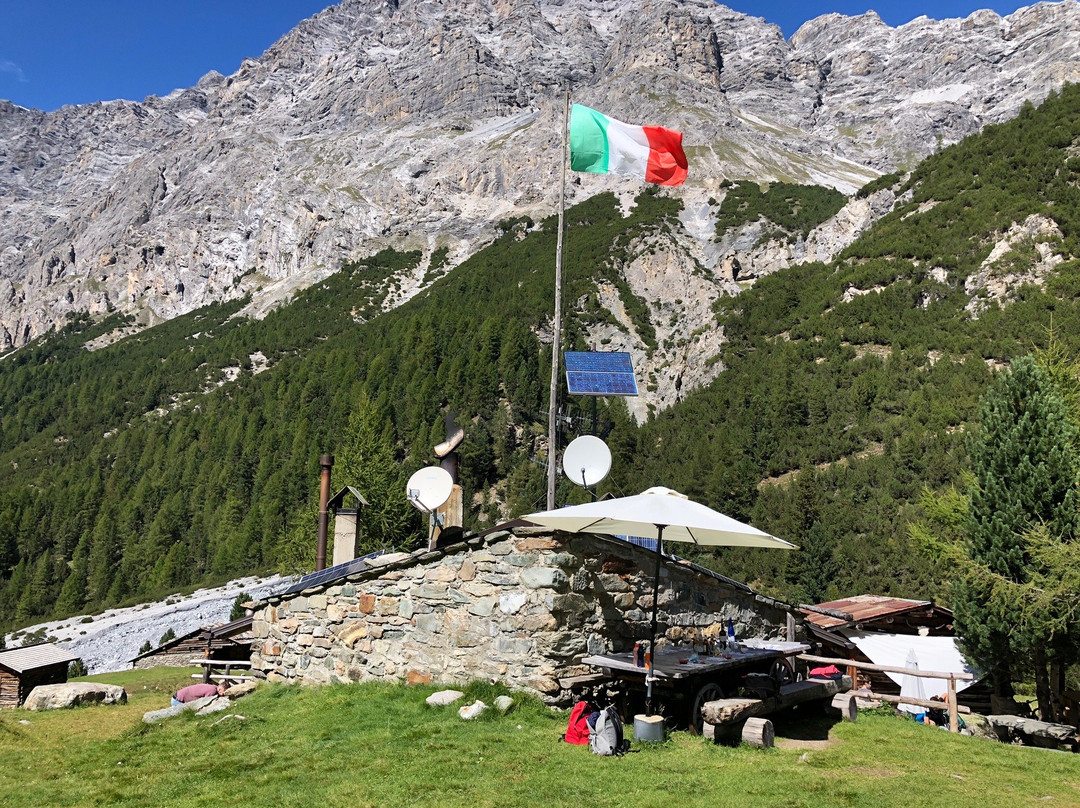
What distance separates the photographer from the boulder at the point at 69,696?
481 inches

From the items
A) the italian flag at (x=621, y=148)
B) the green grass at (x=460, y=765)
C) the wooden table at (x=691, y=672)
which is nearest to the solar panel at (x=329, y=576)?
the green grass at (x=460, y=765)

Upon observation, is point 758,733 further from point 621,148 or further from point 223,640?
point 223,640

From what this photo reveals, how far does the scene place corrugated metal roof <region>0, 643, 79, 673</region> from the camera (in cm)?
1641

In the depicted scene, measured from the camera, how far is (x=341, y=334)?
95312 mm

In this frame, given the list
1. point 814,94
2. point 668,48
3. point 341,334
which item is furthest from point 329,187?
point 814,94

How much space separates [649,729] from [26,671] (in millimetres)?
16056

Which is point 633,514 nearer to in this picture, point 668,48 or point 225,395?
point 225,395

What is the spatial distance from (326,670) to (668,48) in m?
176

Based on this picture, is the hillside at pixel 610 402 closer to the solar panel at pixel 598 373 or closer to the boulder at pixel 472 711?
the solar panel at pixel 598 373

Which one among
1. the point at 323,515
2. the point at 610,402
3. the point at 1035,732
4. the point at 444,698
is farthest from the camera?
the point at 610,402

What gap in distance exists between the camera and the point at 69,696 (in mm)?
12523

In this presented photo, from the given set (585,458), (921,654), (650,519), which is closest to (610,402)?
(921,654)

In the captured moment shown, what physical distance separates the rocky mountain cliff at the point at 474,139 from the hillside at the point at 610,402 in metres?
20.1

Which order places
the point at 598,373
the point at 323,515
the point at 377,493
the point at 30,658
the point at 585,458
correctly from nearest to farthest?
the point at 585,458 → the point at 30,658 → the point at 323,515 → the point at 598,373 → the point at 377,493
